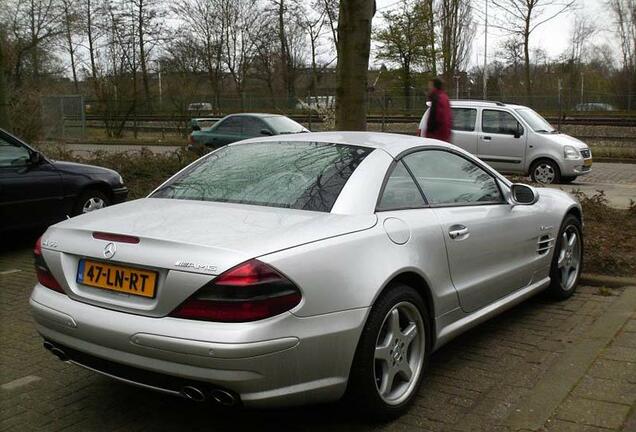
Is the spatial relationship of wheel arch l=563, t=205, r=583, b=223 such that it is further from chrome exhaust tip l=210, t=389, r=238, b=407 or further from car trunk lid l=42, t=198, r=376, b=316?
chrome exhaust tip l=210, t=389, r=238, b=407

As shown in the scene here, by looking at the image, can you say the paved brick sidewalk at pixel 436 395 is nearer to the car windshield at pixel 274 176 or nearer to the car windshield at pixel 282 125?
the car windshield at pixel 274 176

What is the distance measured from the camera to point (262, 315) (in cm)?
263

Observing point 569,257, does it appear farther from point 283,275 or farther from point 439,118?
point 439,118

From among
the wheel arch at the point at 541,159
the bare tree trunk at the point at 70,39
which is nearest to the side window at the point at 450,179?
the wheel arch at the point at 541,159

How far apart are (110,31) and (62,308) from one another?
38.4m

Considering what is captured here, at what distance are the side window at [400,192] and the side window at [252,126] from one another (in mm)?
13218

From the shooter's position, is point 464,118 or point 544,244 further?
point 464,118

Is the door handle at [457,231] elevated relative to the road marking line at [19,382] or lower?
elevated

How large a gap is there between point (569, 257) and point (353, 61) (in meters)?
3.87

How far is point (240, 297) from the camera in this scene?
260 centimetres

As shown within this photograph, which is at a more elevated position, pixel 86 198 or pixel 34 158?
pixel 34 158

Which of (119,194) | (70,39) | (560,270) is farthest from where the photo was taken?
(70,39)

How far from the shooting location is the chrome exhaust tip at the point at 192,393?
2.66 meters

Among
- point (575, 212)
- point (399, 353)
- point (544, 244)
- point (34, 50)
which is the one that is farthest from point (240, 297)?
point (34, 50)
